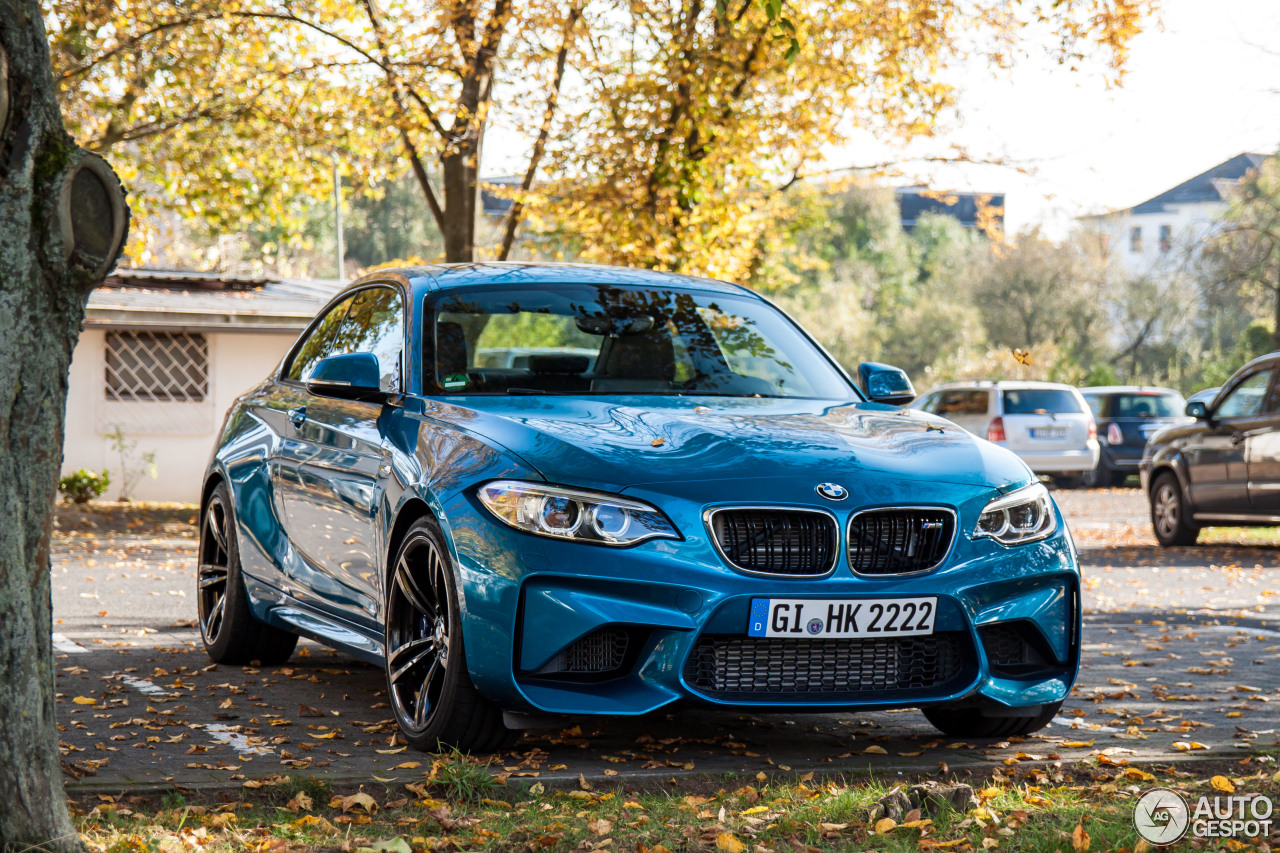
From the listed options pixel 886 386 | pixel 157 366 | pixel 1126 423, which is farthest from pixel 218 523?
pixel 1126 423

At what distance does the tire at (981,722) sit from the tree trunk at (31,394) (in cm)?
301

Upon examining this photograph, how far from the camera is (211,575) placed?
750 centimetres

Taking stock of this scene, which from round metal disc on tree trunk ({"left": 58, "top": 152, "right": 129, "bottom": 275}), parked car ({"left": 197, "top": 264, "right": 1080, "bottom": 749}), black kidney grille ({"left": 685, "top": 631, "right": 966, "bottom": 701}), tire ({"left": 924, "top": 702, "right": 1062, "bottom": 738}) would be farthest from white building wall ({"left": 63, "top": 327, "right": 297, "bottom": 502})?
round metal disc on tree trunk ({"left": 58, "top": 152, "right": 129, "bottom": 275})

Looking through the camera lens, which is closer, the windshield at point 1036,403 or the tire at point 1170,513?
the tire at point 1170,513

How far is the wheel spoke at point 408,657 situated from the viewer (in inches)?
202

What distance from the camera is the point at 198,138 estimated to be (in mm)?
21969

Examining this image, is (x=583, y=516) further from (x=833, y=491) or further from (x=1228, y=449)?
(x=1228, y=449)

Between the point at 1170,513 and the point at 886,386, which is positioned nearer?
the point at 886,386

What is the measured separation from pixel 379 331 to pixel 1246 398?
10.4 meters

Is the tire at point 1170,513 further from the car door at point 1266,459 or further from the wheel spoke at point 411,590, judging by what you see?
the wheel spoke at point 411,590

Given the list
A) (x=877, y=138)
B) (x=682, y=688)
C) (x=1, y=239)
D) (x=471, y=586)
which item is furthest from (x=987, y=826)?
(x=877, y=138)

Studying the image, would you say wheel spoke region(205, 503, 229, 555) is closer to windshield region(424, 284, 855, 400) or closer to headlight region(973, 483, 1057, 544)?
windshield region(424, 284, 855, 400)

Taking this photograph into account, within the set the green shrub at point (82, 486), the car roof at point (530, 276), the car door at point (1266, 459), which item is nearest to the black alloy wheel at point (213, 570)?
the car roof at point (530, 276)

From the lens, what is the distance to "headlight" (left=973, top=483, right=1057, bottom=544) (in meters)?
4.96
